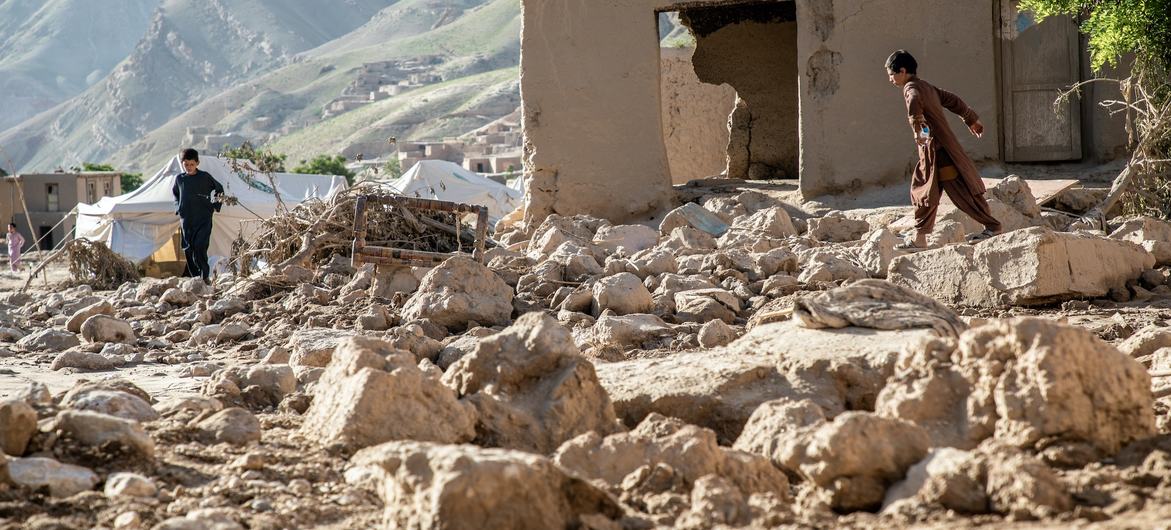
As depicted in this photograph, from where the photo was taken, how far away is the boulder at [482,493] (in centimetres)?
242

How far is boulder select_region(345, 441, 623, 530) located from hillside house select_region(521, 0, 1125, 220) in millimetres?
6643

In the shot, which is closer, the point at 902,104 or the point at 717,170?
the point at 902,104

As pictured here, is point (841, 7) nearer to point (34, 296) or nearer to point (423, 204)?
point (423, 204)

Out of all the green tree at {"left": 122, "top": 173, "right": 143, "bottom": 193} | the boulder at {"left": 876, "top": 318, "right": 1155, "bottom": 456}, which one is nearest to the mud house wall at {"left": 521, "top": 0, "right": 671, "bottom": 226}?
the boulder at {"left": 876, "top": 318, "right": 1155, "bottom": 456}

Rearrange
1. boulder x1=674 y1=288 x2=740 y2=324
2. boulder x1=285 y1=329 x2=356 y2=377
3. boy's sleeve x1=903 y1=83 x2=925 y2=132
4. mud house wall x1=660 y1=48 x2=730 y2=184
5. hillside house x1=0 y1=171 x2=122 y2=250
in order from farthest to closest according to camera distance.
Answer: hillside house x1=0 y1=171 x2=122 y2=250
mud house wall x1=660 y1=48 x2=730 y2=184
boy's sleeve x1=903 y1=83 x2=925 y2=132
boulder x1=674 y1=288 x2=740 y2=324
boulder x1=285 y1=329 x2=356 y2=377

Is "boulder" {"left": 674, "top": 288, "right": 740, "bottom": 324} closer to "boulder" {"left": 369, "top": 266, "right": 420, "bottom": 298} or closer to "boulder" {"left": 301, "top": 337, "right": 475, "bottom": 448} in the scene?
"boulder" {"left": 369, "top": 266, "right": 420, "bottom": 298}

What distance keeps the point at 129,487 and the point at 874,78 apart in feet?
22.5

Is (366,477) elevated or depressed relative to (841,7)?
depressed

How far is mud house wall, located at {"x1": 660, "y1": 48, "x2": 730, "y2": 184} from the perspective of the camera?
12.9 meters

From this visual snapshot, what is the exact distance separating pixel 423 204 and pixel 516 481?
15.0ft

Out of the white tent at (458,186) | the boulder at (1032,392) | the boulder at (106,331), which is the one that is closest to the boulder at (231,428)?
the boulder at (1032,392)

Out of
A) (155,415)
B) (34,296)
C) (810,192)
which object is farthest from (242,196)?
(155,415)

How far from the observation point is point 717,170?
42.8ft

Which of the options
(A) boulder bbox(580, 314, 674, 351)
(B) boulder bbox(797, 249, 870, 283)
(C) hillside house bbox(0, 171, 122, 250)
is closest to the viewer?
(A) boulder bbox(580, 314, 674, 351)
